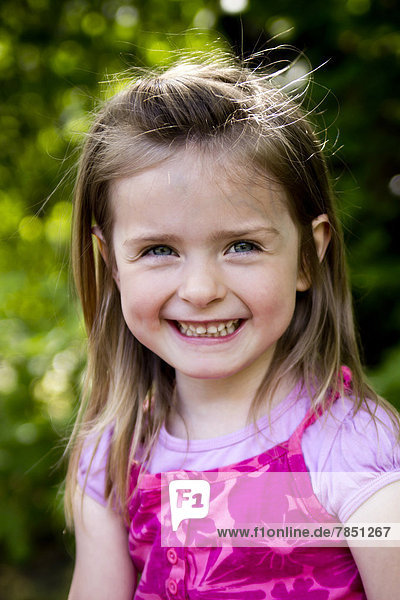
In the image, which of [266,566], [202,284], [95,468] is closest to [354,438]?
[266,566]

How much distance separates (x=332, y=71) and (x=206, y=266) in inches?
69.5

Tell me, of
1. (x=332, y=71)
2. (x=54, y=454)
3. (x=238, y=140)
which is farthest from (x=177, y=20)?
(x=54, y=454)

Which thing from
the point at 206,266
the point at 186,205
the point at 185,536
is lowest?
the point at 185,536

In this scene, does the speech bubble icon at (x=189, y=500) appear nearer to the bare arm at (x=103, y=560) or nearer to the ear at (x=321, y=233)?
the bare arm at (x=103, y=560)

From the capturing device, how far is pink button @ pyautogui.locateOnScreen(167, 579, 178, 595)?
1.73 metres

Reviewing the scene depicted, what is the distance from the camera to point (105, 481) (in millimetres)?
1988

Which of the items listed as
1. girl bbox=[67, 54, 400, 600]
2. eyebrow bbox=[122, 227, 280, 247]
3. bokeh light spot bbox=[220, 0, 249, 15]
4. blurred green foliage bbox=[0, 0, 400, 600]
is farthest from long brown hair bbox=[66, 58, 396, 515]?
bokeh light spot bbox=[220, 0, 249, 15]

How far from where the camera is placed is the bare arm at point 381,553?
5.09 ft

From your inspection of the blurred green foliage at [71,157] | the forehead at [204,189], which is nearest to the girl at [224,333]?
the forehead at [204,189]

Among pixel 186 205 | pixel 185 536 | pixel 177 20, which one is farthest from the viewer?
pixel 177 20

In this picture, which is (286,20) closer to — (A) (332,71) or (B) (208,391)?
(A) (332,71)

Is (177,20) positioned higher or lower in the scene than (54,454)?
higher

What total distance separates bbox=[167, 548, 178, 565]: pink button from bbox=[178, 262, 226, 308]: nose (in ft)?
2.04

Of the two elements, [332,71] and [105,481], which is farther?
[332,71]
